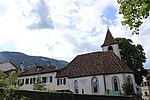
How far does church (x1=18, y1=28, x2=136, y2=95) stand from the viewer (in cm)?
4359

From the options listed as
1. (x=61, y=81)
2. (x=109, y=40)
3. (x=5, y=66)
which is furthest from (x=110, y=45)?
(x=5, y=66)

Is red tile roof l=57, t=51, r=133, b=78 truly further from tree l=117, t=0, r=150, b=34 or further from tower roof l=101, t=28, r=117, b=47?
tree l=117, t=0, r=150, b=34

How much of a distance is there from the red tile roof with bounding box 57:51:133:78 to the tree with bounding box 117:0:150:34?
29.0 meters

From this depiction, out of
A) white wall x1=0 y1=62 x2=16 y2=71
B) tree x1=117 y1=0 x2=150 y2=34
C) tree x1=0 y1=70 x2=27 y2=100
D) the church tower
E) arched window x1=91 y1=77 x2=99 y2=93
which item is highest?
the church tower

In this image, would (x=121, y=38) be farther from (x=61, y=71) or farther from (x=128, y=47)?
(x=61, y=71)

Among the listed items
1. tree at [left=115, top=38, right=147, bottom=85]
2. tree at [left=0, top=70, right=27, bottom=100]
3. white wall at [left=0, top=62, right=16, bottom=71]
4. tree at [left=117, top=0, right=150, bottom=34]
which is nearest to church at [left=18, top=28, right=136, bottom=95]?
tree at [left=115, top=38, right=147, bottom=85]

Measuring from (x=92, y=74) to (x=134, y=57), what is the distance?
47.4 feet

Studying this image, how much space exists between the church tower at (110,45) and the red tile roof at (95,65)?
3616mm

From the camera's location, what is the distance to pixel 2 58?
387 feet

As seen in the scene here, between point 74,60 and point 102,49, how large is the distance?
808 cm

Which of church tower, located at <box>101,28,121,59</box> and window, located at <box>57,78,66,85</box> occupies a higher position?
church tower, located at <box>101,28,121,59</box>

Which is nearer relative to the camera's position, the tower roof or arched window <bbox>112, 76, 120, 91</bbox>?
arched window <bbox>112, 76, 120, 91</bbox>

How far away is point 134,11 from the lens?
14406 mm

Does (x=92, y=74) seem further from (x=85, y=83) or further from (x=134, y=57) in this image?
(x=134, y=57)
